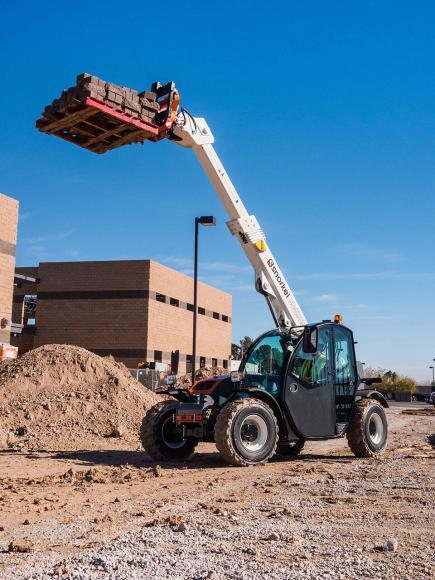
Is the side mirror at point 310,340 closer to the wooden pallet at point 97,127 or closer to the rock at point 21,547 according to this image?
the wooden pallet at point 97,127

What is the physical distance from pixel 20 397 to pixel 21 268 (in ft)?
93.6

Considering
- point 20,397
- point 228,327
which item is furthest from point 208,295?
point 20,397

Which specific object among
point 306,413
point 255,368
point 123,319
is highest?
point 123,319

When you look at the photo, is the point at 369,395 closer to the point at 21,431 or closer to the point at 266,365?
the point at 266,365

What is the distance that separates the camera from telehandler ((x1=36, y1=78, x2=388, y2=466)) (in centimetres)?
1072

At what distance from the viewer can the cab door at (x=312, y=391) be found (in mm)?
11562

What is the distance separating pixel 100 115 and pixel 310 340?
17.2 feet

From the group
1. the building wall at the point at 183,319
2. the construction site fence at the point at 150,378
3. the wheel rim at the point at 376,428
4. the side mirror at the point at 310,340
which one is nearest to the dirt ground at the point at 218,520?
the wheel rim at the point at 376,428

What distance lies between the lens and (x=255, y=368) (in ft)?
39.7

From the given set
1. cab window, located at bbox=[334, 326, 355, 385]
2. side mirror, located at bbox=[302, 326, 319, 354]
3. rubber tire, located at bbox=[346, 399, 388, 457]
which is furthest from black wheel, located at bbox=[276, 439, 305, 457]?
side mirror, located at bbox=[302, 326, 319, 354]

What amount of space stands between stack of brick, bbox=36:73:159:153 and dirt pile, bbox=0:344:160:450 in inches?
278

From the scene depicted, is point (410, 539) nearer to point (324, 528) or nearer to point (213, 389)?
point (324, 528)

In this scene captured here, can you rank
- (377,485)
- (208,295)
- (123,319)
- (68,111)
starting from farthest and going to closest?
(208,295) → (123,319) → (68,111) → (377,485)

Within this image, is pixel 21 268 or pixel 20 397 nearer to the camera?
pixel 20 397
